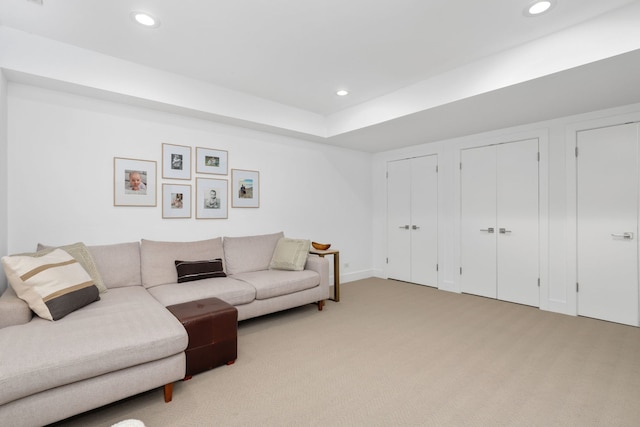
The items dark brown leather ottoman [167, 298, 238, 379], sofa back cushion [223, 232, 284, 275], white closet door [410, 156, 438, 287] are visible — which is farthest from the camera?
white closet door [410, 156, 438, 287]

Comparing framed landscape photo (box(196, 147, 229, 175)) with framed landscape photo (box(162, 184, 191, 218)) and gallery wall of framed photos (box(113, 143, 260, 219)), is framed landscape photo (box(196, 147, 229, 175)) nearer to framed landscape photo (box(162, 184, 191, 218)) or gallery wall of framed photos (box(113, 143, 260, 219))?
gallery wall of framed photos (box(113, 143, 260, 219))

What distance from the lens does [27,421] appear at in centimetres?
152

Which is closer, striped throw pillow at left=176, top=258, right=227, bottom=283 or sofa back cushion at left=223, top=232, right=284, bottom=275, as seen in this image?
striped throw pillow at left=176, top=258, right=227, bottom=283

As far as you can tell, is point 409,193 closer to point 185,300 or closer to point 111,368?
point 185,300

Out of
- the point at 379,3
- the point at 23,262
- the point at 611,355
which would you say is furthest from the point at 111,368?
the point at 611,355

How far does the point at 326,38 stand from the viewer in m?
2.56

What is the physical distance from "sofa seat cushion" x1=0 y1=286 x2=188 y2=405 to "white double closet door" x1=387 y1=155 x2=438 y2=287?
158 inches

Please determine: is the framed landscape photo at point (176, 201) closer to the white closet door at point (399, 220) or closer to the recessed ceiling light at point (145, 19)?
the recessed ceiling light at point (145, 19)

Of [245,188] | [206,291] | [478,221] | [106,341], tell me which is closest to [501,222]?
[478,221]

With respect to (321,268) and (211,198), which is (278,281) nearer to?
(321,268)

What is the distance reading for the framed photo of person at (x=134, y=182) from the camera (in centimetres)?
318

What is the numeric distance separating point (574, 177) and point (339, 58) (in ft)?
10.1

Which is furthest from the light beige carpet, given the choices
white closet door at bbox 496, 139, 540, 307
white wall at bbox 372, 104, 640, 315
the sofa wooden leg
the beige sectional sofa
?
white closet door at bbox 496, 139, 540, 307

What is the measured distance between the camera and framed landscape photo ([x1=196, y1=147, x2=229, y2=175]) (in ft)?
12.2
